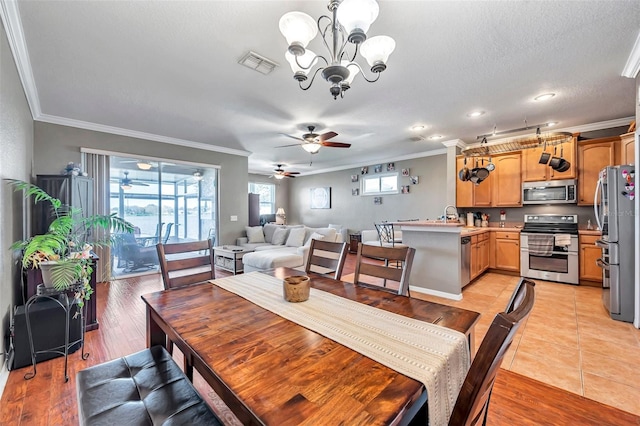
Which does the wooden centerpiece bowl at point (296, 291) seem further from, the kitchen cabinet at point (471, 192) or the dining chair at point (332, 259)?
the kitchen cabinet at point (471, 192)

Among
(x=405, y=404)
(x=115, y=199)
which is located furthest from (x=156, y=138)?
(x=405, y=404)

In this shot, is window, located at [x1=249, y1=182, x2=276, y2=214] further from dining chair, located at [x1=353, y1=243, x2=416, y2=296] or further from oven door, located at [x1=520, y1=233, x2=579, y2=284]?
dining chair, located at [x1=353, y1=243, x2=416, y2=296]

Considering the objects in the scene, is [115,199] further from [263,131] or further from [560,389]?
[560,389]

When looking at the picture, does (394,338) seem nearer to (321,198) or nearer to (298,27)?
(298,27)

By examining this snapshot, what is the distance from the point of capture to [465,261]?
3871 millimetres

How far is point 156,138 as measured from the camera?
5.00 meters

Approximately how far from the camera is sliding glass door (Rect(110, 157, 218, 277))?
4.81m

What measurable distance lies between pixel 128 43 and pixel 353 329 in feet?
9.37

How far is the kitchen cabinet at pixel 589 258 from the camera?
401 centimetres

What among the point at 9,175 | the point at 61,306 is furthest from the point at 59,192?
the point at 61,306

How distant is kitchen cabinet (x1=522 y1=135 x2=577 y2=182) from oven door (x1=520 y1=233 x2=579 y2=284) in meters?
1.03

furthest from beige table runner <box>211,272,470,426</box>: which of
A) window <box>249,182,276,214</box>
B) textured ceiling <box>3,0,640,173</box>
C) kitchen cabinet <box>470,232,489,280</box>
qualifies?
window <box>249,182,276,214</box>

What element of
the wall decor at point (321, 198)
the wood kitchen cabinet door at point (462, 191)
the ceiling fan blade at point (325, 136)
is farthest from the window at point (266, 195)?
the wood kitchen cabinet door at point (462, 191)

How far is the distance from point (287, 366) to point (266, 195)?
9068mm
